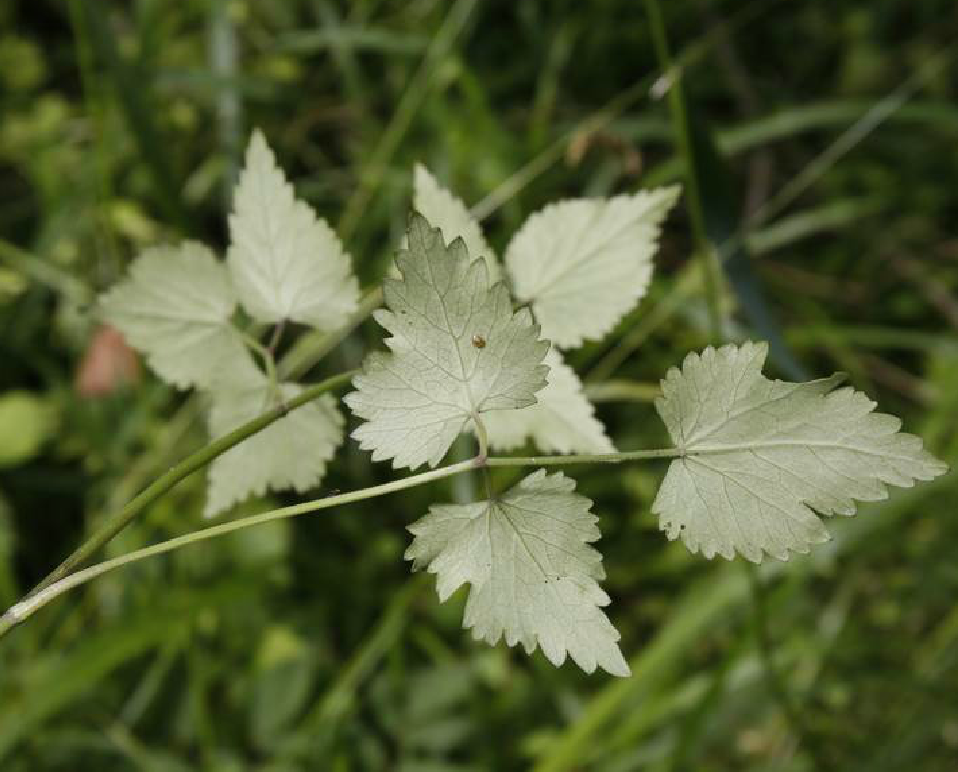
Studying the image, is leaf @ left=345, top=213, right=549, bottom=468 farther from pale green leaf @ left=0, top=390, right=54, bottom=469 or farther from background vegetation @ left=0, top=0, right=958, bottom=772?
pale green leaf @ left=0, top=390, right=54, bottom=469

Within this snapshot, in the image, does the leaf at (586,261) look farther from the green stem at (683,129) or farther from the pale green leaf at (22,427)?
the pale green leaf at (22,427)

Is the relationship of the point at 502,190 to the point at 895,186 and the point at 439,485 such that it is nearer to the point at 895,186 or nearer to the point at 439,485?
the point at 439,485

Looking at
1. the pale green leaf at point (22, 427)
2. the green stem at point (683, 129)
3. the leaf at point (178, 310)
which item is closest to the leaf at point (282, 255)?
the leaf at point (178, 310)

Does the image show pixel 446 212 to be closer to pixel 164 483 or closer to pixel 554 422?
pixel 554 422

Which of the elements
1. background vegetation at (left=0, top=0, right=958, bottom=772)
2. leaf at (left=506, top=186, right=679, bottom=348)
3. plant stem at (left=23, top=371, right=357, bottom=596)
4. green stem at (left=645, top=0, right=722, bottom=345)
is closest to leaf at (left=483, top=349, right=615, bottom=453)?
leaf at (left=506, top=186, right=679, bottom=348)

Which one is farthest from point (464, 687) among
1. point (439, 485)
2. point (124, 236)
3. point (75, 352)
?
point (124, 236)

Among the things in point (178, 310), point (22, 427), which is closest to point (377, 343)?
point (22, 427)

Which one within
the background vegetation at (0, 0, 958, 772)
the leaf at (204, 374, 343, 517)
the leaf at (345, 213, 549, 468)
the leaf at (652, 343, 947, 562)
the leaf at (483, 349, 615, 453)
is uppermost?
the leaf at (345, 213, 549, 468)
